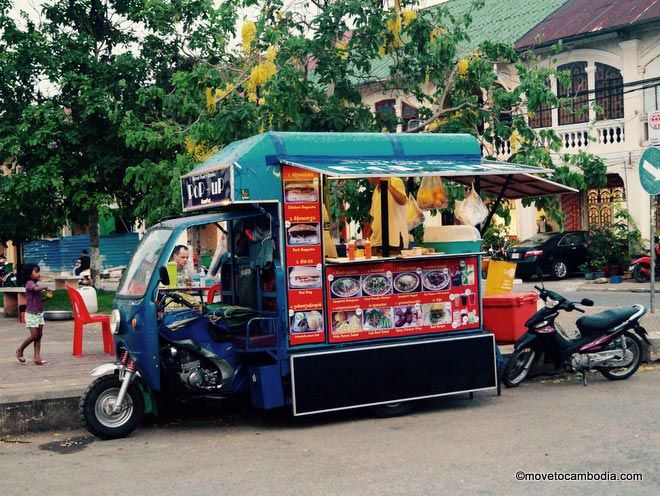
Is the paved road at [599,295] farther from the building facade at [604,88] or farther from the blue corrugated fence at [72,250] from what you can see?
the blue corrugated fence at [72,250]

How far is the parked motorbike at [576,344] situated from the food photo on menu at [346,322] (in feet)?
6.84

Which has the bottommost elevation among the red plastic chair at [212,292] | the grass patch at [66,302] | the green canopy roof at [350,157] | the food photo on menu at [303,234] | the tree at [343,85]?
the grass patch at [66,302]

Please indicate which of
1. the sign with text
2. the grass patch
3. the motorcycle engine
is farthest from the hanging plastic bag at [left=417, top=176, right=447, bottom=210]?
the grass patch

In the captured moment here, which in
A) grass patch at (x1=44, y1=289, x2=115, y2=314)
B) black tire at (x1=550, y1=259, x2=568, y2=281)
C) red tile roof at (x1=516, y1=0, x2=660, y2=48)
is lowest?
grass patch at (x1=44, y1=289, x2=115, y2=314)

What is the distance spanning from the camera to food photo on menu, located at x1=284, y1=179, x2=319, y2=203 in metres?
8.48

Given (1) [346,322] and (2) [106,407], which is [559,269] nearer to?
(1) [346,322]

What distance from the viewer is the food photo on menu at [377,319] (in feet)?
28.7

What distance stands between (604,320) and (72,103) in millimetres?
16568

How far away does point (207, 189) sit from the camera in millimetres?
8914

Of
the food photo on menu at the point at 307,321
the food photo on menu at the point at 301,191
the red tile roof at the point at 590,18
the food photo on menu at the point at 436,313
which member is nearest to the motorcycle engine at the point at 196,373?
the food photo on menu at the point at 307,321

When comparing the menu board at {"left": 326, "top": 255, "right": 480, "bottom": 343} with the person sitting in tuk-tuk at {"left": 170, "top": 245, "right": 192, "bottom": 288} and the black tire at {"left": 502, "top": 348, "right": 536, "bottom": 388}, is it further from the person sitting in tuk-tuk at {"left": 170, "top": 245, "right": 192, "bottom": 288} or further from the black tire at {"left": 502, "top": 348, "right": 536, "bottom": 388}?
the person sitting in tuk-tuk at {"left": 170, "top": 245, "right": 192, "bottom": 288}

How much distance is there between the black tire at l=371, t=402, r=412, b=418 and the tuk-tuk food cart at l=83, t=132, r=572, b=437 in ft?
0.07

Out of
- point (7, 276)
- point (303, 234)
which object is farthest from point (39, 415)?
point (7, 276)

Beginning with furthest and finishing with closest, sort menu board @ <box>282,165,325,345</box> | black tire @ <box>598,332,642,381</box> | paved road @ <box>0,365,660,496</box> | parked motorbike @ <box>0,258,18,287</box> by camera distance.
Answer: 1. parked motorbike @ <box>0,258,18,287</box>
2. black tire @ <box>598,332,642,381</box>
3. menu board @ <box>282,165,325,345</box>
4. paved road @ <box>0,365,660,496</box>
